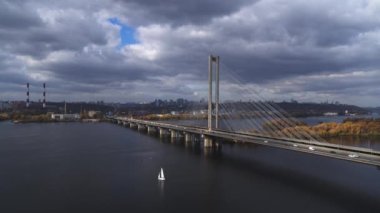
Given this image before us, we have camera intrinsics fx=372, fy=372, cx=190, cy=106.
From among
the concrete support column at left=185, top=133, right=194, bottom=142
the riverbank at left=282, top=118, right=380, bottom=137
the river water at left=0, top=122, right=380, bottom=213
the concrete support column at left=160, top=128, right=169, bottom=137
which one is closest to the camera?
the river water at left=0, top=122, right=380, bottom=213

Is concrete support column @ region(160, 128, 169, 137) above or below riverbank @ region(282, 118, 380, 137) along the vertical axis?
below

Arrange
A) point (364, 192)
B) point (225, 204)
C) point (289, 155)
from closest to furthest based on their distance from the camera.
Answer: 1. point (225, 204)
2. point (364, 192)
3. point (289, 155)

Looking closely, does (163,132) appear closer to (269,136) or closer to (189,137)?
(189,137)

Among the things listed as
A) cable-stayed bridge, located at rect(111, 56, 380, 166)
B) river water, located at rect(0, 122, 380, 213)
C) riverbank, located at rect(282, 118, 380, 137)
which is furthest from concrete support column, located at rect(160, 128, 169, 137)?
river water, located at rect(0, 122, 380, 213)

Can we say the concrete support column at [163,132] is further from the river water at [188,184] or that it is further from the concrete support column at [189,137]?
the river water at [188,184]

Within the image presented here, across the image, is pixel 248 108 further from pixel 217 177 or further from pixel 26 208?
pixel 26 208

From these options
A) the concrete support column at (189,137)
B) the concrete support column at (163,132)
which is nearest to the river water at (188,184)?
the concrete support column at (189,137)

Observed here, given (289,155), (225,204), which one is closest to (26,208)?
(225,204)

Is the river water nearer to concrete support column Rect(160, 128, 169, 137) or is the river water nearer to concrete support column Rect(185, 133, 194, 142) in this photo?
concrete support column Rect(185, 133, 194, 142)

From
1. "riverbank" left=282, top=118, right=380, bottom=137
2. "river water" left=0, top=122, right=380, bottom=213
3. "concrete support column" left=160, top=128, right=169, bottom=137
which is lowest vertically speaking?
"river water" left=0, top=122, right=380, bottom=213
